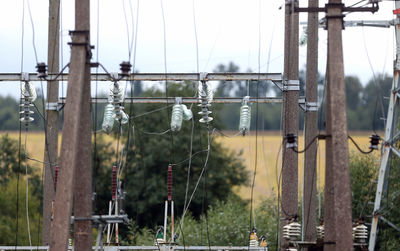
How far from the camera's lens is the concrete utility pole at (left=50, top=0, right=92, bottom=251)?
17406 millimetres

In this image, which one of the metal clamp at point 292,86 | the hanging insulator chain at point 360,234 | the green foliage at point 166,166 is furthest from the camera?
the green foliage at point 166,166

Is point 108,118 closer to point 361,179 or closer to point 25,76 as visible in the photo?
point 25,76

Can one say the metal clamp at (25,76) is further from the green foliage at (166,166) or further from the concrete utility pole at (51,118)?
the green foliage at (166,166)

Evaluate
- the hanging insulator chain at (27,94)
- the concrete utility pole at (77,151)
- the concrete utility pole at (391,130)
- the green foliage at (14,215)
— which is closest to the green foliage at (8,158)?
the green foliage at (14,215)

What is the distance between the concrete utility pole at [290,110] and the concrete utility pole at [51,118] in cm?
541

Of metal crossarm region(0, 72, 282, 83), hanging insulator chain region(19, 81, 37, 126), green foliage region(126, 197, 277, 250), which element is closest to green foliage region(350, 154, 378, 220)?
green foliage region(126, 197, 277, 250)

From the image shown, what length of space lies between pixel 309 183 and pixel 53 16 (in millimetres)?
7443

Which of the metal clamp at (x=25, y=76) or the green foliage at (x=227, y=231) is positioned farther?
the green foliage at (x=227, y=231)

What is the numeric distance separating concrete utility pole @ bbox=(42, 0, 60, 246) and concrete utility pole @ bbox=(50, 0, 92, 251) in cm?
751

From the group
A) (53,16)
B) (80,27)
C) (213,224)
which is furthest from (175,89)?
(80,27)

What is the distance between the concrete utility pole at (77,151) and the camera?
17.4 metres

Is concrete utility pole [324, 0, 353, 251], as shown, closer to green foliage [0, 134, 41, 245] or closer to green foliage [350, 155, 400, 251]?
green foliage [350, 155, 400, 251]

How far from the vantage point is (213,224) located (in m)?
45.6

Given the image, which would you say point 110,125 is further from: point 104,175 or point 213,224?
point 104,175
